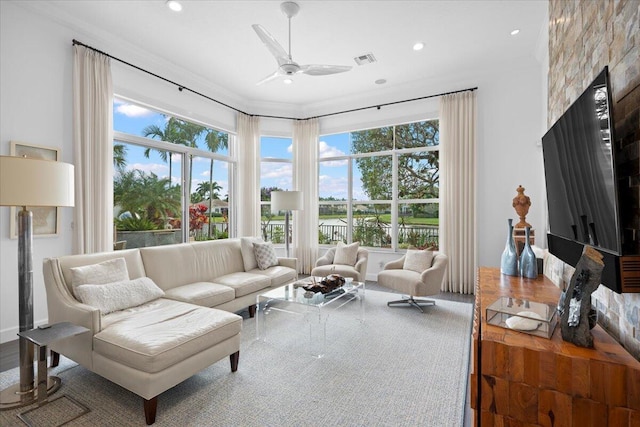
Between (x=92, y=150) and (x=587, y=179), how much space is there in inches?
174

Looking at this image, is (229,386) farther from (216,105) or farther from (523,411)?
(216,105)

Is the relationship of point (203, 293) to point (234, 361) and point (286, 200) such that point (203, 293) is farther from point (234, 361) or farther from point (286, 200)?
point (286, 200)

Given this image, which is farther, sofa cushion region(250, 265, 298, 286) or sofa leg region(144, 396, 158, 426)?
sofa cushion region(250, 265, 298, 286)

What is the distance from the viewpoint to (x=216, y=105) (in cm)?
543

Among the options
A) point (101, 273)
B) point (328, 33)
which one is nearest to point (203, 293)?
point (101, 273)

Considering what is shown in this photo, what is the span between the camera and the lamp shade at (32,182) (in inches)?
77.2

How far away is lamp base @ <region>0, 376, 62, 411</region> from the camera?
199cm

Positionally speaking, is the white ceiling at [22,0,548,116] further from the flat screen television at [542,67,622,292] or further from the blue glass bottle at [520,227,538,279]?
the blue glass bottle at [520,227,538,279]

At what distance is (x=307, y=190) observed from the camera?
20.3 ft

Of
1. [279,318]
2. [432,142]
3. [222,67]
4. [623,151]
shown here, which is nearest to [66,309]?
[279,318]

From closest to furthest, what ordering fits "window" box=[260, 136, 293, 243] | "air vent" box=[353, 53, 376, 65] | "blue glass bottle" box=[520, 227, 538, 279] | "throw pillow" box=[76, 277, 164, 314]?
"throw pillow" box=[76, 277, 164, 314], "blue glass bottle" box=[520, 227, 538, 279], "air vent" box=[353, 53, 376, 65], "window" box=[260, 136, 293, 243]

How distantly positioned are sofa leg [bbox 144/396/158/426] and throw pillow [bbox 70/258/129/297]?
1.14 meters

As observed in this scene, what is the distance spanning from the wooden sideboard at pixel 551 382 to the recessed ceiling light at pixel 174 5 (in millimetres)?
3806

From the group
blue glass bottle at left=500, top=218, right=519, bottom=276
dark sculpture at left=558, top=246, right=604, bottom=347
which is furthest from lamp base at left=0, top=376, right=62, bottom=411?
blue glass bottle at left=500, top=218, right=519, bottom=276
